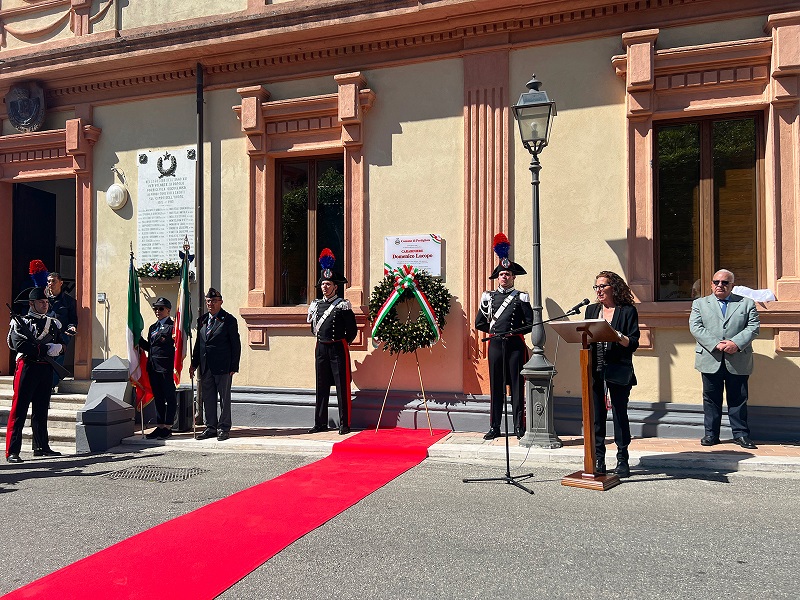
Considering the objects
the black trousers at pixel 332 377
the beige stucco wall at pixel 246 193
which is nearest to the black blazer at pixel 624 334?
the beige stucco wall at pixel 246 193

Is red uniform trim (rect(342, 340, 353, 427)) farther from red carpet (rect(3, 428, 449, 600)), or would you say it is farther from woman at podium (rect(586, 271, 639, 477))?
woman at podium (rect(586, 271, 639, 477))

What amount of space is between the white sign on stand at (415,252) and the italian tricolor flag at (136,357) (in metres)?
3.61

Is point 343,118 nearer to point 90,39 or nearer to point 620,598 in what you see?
point 90,39

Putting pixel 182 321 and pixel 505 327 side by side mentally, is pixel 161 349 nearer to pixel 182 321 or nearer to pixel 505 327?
pixel 182 321

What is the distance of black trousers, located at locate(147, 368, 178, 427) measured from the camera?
1013cm

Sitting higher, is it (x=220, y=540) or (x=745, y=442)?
(x=745, y=442)

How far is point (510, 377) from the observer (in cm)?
877

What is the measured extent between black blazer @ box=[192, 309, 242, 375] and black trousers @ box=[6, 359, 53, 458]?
1865mm

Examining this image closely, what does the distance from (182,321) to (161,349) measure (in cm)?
55

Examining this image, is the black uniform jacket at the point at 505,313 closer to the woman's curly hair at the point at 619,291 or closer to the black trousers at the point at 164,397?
the woman's curly hair at the point at 619,291

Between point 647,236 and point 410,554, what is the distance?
5.70 meters

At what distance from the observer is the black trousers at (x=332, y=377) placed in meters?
9.30

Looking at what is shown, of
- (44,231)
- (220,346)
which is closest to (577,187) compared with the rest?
(220,346)

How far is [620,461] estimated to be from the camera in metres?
6.79
